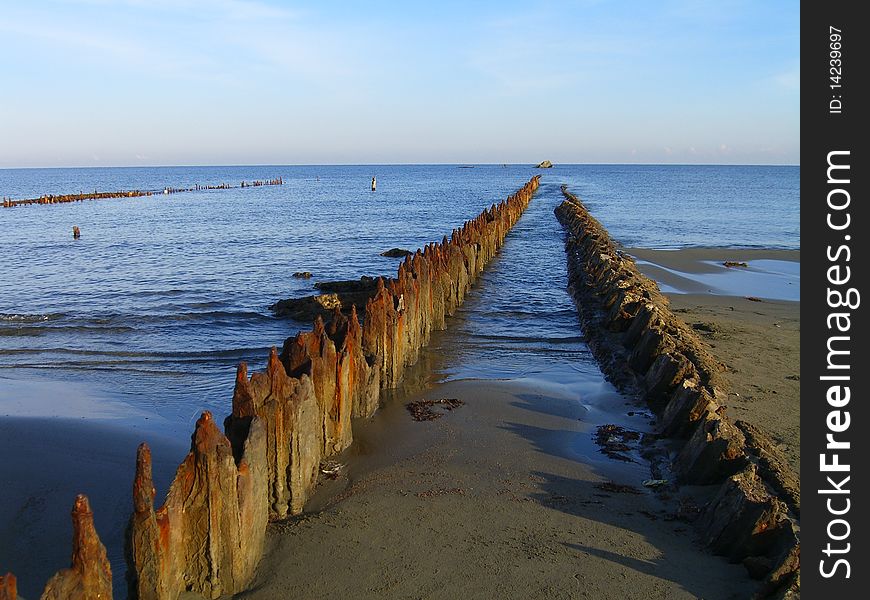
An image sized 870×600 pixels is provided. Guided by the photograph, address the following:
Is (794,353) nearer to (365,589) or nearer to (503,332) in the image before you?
(503,332)

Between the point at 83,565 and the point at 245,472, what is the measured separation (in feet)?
5.09

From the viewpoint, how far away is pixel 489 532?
628cm

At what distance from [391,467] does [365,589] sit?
7.84 ft

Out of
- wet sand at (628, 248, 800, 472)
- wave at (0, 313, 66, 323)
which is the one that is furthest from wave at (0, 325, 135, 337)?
wet sand at (628, 248, 800, 472)

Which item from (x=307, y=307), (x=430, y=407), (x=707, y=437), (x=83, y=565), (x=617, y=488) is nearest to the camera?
(x=83, y=565)

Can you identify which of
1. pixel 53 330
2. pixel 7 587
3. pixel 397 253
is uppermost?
pixel 397 253

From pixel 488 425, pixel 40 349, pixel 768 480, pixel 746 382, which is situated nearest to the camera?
pixel 768 480

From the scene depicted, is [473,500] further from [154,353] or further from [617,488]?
[154,353]

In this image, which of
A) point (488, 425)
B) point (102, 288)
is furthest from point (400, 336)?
point (102, 288)

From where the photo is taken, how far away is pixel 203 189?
116375mm

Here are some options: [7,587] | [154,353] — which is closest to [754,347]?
[154,353]

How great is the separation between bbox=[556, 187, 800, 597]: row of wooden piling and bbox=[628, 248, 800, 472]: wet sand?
0.40m

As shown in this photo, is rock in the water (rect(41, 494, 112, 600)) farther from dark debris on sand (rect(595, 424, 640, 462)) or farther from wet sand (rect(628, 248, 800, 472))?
wet sand (rect(628, 248, 800, 472))
